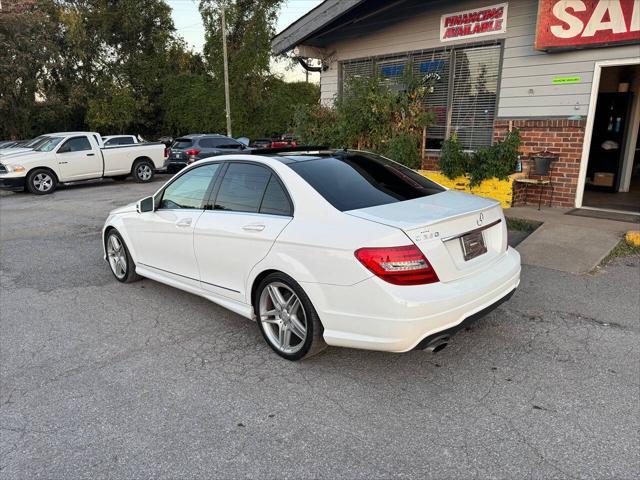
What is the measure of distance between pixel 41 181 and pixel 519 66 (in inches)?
507

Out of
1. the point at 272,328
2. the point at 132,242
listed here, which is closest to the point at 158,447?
the point at 272,328

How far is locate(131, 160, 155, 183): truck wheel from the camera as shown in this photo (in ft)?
54.1

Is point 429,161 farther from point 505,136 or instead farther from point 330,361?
point 330,361

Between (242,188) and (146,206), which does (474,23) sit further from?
(146,206)

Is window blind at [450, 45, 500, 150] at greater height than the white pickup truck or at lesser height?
greater

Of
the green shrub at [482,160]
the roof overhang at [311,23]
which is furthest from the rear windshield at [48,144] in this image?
the green shrub at [482,160]

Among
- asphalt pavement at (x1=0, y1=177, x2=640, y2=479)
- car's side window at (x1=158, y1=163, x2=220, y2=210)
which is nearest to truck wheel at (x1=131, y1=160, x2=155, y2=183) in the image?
asphalt pavement at (x1=0, y1=177, x2=640, y2=479)

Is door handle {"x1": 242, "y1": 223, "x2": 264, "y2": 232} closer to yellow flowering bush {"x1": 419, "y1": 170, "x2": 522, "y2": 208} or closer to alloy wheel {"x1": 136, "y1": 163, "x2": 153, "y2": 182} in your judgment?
yellow flowering bush {"x1": 419, "y1": 170, "x2": 522, "y2": 208}

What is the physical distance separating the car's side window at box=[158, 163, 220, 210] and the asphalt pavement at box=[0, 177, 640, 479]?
1028mm

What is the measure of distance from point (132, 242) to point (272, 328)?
2295mm

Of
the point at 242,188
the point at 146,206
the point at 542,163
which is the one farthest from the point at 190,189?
the point at 542,163

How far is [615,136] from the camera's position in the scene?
1063 centimetres

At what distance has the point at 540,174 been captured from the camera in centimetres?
880

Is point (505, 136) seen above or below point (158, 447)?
above
